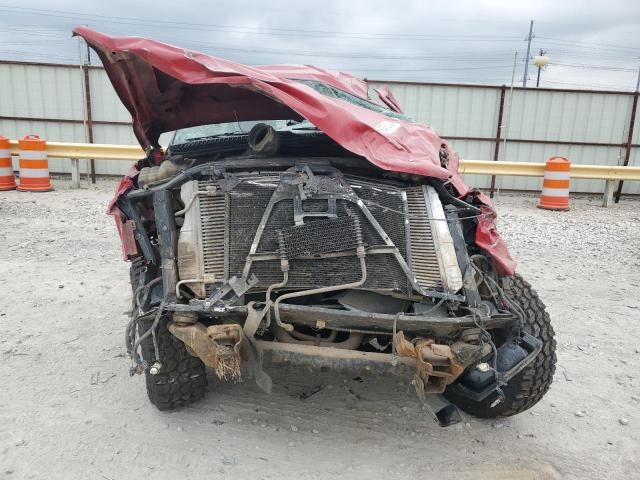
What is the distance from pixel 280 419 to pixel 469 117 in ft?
35.0

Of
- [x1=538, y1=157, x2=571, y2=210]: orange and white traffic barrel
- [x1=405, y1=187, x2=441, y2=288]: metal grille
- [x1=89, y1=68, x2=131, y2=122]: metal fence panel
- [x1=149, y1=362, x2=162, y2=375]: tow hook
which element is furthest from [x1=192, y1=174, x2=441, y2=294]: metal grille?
[x1=89, y1=68, x2=131, y2=122]: metal fence panel

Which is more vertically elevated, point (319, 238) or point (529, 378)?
point (319, 238)

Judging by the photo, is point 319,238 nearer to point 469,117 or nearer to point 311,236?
point 311,236

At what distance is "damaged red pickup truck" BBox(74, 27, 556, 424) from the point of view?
2604mm

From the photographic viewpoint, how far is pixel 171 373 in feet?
10.2

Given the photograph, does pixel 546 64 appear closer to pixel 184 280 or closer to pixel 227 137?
pixel 227 137

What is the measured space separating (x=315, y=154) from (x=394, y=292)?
1.20 metres

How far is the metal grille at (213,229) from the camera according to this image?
8.97 feet

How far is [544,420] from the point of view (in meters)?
3.28

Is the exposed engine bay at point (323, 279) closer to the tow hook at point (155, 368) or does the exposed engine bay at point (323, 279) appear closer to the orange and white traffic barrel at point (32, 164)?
the tow hook at point (155, 368)

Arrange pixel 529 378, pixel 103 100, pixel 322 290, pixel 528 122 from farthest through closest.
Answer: pixel 528 122 < pixel 103 100 < pixel 529 378 < pixel 322 290

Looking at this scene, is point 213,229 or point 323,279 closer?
point 323,279

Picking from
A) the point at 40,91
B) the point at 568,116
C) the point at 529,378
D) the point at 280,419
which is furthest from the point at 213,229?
the point at 568,116

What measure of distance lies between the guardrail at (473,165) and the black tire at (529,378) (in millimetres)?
7685
